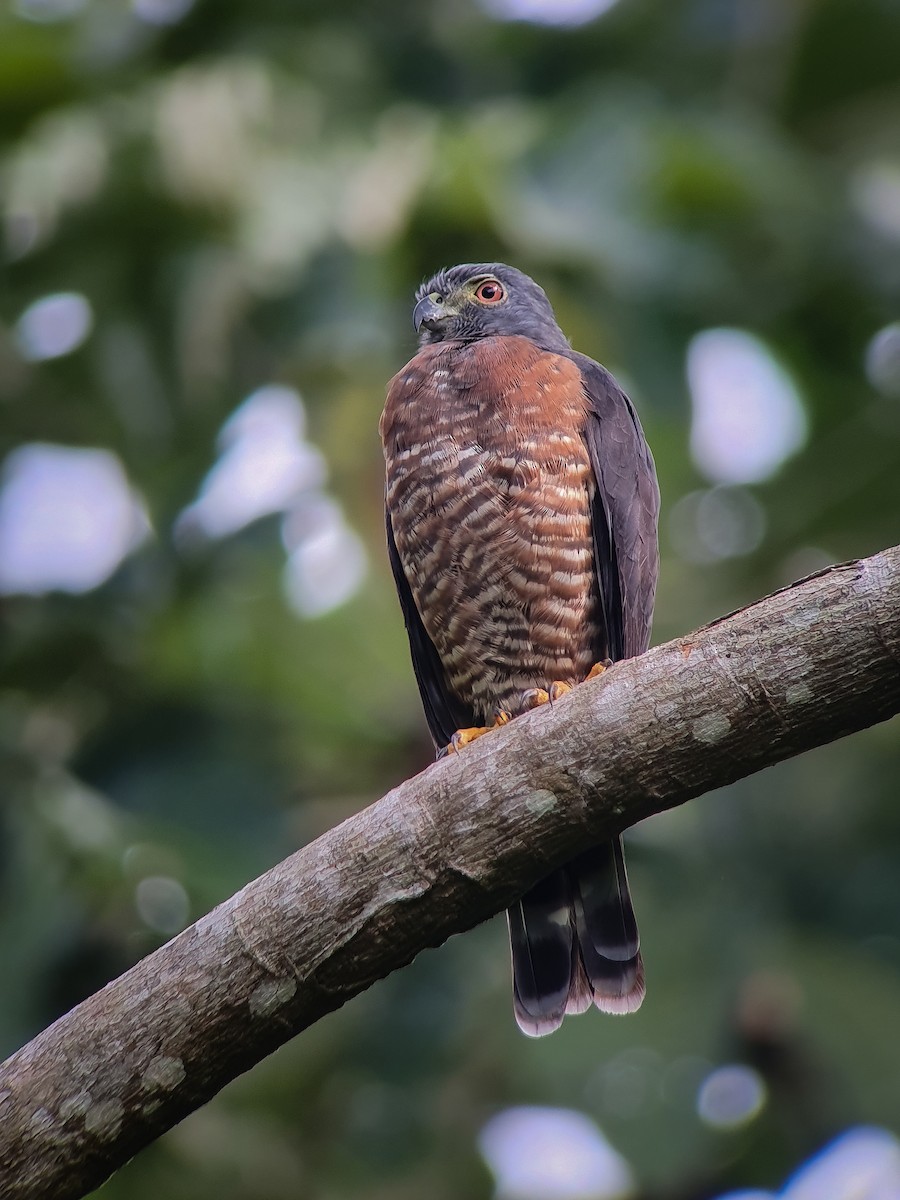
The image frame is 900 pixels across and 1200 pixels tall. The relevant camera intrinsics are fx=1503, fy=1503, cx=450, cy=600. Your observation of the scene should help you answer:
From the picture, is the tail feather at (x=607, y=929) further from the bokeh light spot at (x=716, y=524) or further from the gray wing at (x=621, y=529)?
the bokeh light spot at (x=716, y=524)

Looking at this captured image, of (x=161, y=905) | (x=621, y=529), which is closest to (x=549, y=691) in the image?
(x=621, y=529)

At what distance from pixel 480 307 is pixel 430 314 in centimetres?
17

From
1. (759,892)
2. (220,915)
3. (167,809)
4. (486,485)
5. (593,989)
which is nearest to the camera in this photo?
(220,915)

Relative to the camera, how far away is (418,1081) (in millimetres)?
6062

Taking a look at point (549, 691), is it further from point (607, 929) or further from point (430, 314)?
point (430, 314)

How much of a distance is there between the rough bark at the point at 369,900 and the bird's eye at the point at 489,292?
8.55ft

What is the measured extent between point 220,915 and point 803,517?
4.12m

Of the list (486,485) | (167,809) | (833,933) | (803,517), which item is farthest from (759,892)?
(486,485)

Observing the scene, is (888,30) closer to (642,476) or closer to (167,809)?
(642,476)

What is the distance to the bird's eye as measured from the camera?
205 inches

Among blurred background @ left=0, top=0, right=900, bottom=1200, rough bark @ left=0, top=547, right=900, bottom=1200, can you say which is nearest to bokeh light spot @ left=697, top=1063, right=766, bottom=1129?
blurred background @ left=0, top=0, right=900, bottom=1200

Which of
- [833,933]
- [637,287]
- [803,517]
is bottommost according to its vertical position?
[833,933]

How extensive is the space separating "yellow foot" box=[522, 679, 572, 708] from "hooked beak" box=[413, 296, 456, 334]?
1.48 m

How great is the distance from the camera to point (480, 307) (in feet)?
17.0
